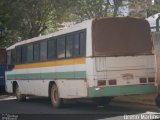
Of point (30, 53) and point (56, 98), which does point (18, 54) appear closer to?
point (30, 53)

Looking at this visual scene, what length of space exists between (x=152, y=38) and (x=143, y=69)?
1.41 metres

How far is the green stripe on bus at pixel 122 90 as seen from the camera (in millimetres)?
15641

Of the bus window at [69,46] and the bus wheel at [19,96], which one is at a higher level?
the bus window at [69,46]

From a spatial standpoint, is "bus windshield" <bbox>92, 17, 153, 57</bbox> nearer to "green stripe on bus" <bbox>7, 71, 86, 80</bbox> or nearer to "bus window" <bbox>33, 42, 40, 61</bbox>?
"green stripe on bus" <bbox>7, 71, 86, 80</bbox>

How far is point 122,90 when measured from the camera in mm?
15898

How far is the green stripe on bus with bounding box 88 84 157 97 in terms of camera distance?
15641mm

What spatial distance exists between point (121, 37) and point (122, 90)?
178 cm

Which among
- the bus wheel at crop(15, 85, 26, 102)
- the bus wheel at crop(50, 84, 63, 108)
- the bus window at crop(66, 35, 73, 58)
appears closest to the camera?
the bus window at crop(66, 35, 73, 58)

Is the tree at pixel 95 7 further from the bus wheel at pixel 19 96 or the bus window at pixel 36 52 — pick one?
the bus wheel at pixel 19 96

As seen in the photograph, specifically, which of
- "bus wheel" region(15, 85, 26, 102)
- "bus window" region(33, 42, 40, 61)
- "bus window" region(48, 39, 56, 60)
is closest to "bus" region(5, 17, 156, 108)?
"bus window" region(48, 39, 56, 60)

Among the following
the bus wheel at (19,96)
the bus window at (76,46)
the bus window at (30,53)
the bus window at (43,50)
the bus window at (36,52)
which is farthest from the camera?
the bus wheel at (19,96)

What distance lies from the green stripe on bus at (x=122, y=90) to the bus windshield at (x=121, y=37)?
1080mm

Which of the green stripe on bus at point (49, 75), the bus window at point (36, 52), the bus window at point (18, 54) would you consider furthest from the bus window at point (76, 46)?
the bus window at point (18, 54)

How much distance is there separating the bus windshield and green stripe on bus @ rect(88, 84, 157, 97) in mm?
1080
